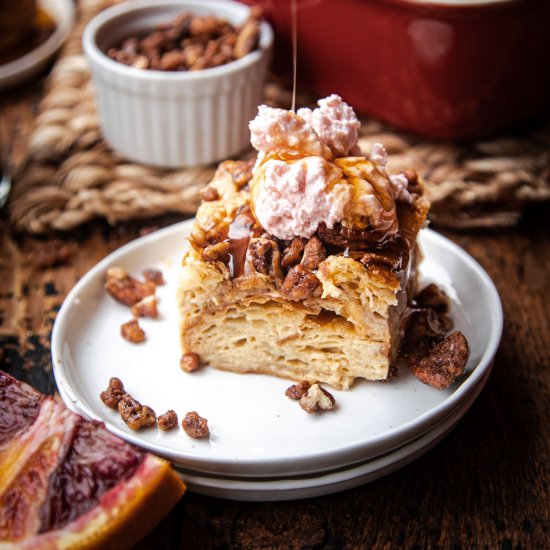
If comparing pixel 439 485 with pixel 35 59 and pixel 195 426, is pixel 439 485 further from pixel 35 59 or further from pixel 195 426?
pixel 35 59

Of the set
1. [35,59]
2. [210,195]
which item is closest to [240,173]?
[210,195]

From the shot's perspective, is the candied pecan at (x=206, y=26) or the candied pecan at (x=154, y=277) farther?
the candied pecan at (x=206, y=26)

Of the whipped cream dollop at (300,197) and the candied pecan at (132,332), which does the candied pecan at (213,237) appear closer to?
the whipped cream dollop at (300,197)

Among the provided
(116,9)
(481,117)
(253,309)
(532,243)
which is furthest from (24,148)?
(532,243)

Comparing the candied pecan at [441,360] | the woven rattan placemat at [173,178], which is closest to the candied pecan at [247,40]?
the woven rattan placemat at [173,178]

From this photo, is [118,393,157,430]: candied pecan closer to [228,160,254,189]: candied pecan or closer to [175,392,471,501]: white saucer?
[175,392,471,501]: white saucer

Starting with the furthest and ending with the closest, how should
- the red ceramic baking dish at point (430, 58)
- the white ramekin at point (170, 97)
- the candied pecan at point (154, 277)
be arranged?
the white ramekin at point (170, 97)
the red ceramic baking dish at point (430, 58)
the candied pecan at point (154, 277)

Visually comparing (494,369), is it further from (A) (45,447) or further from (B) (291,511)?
(A) (45,447)
